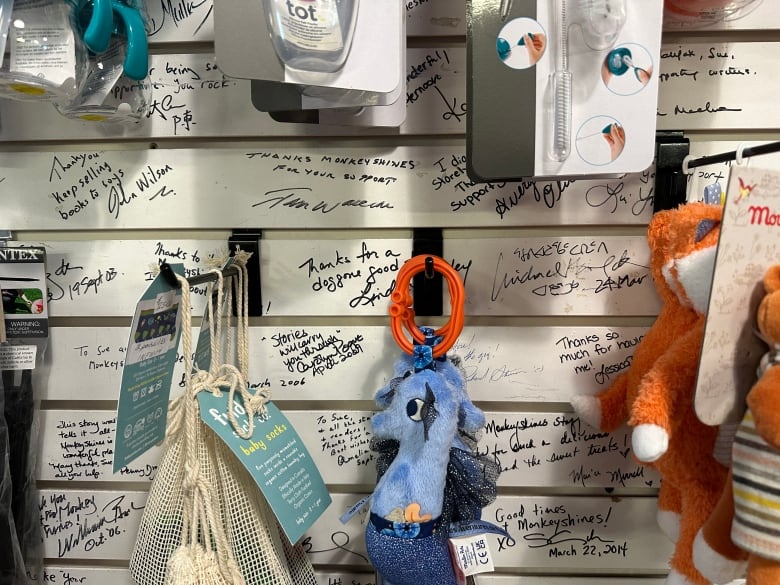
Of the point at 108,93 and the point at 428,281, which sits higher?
the point at 108,93

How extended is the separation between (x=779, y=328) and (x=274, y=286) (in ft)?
2.14

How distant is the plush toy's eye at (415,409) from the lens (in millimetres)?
674

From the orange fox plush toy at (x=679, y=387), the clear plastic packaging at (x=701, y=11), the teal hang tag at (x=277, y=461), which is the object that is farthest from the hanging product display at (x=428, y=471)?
the clear plastic packaging at (x=701, y=11)

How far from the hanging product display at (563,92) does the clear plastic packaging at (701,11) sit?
0.12 metres

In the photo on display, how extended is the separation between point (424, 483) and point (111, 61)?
0.70m

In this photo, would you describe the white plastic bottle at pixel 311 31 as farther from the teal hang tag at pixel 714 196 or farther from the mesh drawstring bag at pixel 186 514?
the teal hang tag at pixel 714 196

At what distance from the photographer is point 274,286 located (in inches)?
34.3

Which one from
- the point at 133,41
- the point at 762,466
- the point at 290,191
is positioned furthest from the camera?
the point at 290,191

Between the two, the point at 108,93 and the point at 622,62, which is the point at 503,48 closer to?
the point at 622,62

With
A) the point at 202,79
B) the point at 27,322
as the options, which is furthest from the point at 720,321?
the point at 27,322

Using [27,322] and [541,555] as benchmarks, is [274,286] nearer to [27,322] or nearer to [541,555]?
[27,322]

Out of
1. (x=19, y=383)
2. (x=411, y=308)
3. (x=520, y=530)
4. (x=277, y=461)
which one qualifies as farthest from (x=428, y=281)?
(x=19, y=383)

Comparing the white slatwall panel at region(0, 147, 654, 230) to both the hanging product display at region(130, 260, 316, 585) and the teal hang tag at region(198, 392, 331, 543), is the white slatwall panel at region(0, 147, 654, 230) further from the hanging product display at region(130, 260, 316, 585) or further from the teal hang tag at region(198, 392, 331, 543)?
the teal hang tag at region(198, 392, 331, 543)

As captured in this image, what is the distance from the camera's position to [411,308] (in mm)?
779
